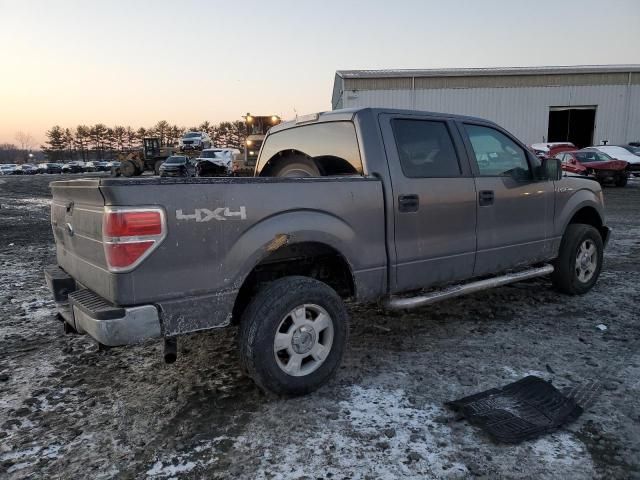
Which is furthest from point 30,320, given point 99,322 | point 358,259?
point 358,259

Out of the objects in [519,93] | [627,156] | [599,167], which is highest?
[519,93]

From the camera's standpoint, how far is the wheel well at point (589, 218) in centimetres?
542

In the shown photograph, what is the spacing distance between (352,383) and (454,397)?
2.31ft

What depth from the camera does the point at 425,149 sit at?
3.94 meters

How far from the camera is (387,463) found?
248 cm

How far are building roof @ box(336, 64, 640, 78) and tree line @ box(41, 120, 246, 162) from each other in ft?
252

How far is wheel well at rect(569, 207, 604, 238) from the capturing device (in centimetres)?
542

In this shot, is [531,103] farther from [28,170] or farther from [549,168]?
[28,170]

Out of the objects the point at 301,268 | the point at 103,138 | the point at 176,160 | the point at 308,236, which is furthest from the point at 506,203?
the point at 103,138

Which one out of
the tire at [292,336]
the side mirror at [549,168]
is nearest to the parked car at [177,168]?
the side mirror at [549,168]

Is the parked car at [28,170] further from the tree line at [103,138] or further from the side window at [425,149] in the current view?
the side window at [425,149]

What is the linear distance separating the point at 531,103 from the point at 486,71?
13.3 feet

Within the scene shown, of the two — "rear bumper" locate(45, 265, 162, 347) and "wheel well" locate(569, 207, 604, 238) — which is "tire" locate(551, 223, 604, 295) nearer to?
"wheel well" locate(569, 207, 604, 238)

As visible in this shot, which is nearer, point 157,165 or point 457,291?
point 457,291
